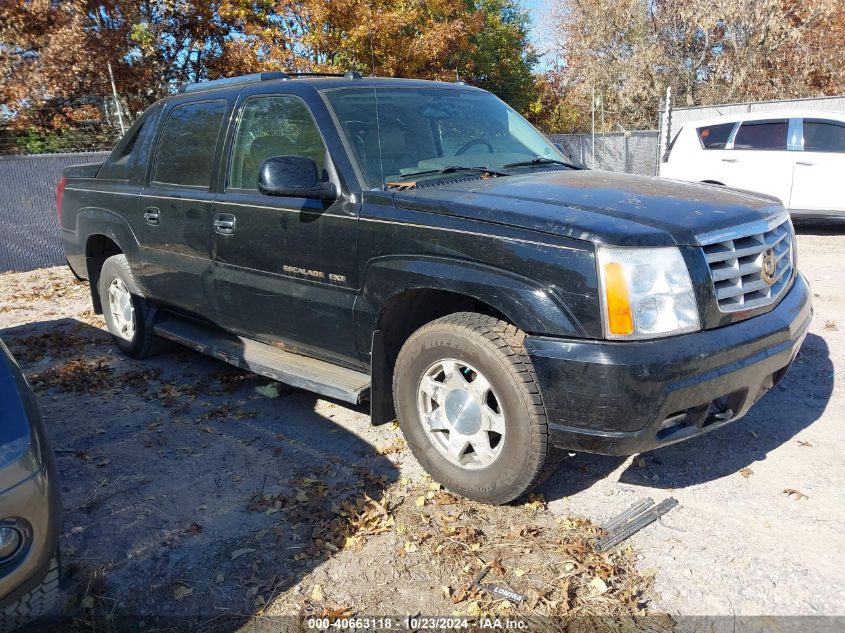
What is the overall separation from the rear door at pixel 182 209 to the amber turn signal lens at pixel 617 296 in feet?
8.82

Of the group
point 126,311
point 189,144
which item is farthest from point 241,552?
point 126,311

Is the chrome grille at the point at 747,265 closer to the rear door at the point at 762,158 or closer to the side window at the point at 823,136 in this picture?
the rear door at the point at 762,158

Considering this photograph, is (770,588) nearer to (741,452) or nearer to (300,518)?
(741,452)

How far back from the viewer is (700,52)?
22.5 meters

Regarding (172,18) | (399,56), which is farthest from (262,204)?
(172,18)

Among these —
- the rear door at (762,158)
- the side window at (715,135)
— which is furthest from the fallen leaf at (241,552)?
the side window at (715,135)

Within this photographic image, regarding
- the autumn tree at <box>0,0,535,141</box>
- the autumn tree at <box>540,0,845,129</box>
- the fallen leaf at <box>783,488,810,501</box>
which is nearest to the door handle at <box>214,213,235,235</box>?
the fallen leaf at <box>783,488,810,501</box>

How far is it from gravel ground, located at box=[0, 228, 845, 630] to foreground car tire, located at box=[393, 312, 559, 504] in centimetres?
23

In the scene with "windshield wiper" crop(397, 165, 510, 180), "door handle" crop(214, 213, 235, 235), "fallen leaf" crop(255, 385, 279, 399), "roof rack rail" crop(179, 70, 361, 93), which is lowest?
"fallen leaf" crop(255, 385, 279, 399)

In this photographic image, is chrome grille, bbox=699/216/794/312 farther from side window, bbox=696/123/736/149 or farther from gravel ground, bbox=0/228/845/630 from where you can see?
side window, bbox=696/123/736/149

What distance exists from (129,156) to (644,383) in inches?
171

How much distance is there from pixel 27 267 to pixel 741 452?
10567 mm

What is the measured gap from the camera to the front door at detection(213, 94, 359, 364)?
3621 millimetres

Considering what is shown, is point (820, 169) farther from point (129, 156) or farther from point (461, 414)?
point (129, 156)
